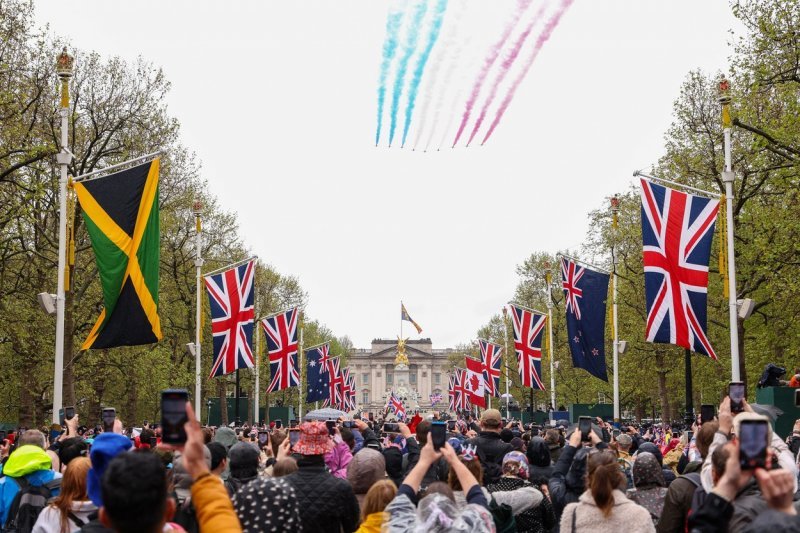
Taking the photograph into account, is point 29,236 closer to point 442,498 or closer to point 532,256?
point 442,498

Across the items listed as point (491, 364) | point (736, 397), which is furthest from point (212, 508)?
point (491, 364)

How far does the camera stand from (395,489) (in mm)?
6395

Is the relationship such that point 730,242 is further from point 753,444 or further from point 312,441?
point 753,444

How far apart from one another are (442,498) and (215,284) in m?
24.3

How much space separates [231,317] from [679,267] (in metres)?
13.8

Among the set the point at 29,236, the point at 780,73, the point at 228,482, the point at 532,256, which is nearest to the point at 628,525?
the point at 228,482

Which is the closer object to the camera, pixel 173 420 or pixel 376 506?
pixel 173 420

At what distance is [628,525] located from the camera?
6223 millimetres

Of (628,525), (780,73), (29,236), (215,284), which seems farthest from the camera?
(29,236)

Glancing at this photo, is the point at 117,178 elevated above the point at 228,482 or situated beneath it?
elevated above

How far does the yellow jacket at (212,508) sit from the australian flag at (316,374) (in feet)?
134

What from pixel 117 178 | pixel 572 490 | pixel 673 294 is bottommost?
pixel 572 490

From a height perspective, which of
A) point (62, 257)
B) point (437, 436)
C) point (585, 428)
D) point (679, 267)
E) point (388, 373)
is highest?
point (62, 257)

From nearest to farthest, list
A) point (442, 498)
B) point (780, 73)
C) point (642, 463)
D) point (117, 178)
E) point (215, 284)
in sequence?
1. point (442, 498)
2. point (642, 463)
3. point (117, 178)
4. point (780, 73)
5. point (215, 284)
